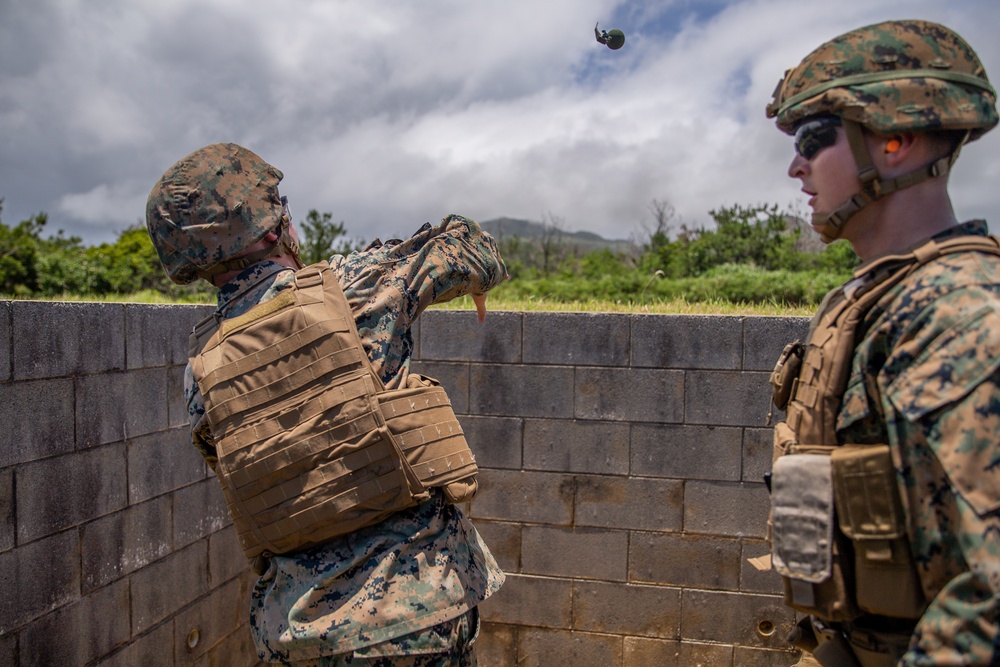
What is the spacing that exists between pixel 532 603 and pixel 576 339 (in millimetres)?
1395

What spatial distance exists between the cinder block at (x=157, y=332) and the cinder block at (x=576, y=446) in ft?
5.51

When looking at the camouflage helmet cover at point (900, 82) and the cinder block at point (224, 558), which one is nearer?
the camouflage helmet cover at point (900, 82)

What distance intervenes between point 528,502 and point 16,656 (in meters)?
2.30

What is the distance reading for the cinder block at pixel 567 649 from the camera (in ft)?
12.6

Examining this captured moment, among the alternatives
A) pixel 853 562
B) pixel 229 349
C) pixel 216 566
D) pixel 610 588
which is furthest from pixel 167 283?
pixel 853 562

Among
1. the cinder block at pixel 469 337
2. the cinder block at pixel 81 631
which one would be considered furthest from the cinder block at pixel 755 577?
the cinder block at pixel 81 631

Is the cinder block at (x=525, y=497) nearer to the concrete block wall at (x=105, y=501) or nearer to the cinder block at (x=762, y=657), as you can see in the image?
the cinder block at (x=762, y=657)

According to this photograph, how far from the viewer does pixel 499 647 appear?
157 inches

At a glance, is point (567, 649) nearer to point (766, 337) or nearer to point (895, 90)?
point (766, 337)

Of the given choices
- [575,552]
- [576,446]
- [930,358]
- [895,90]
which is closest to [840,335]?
[930,358]

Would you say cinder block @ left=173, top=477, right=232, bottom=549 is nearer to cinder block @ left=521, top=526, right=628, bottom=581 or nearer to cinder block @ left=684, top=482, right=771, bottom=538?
cinder block @ left=521, top=526, right=628, bottom=581

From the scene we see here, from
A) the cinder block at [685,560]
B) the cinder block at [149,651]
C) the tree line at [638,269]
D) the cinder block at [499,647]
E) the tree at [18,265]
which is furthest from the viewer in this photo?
the tree at [18,265]

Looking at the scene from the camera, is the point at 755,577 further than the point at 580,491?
No

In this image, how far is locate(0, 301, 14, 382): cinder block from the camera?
223 cm
